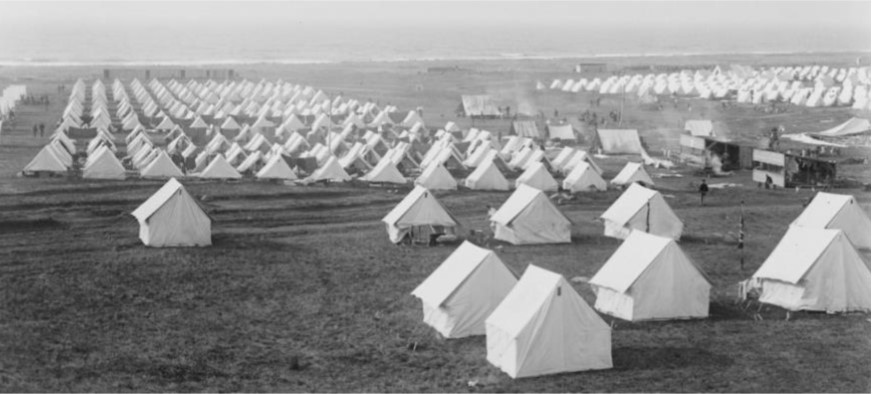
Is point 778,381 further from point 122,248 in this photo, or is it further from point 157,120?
point 157,120

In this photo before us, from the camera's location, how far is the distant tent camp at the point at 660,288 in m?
24.1

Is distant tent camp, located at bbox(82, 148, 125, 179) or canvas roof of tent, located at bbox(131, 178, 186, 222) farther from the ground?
canvas roof of tent, located at bbox(131, 178, 186, 222)

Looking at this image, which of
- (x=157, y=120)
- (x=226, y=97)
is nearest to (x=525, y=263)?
(x=157, y=120)

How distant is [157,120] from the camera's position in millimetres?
70438

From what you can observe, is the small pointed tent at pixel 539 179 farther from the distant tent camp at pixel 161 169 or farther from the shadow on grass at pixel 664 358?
the shadow on grass at pixel 664 358

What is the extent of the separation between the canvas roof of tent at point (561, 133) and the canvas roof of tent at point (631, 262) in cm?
3982

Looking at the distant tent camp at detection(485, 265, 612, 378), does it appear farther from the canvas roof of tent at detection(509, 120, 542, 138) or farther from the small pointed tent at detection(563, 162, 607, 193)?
the canvas roof of tent at detection(509, 120, 542, 138)

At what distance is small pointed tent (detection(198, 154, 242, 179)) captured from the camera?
45.6m

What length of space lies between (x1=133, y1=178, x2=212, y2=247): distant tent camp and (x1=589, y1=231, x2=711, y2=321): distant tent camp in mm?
13572

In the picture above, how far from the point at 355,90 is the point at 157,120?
129ft

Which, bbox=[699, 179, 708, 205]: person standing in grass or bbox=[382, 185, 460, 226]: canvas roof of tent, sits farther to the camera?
bbox=[699, 179, 708, 205]: person standing in grass

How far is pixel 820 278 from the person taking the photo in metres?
24.9

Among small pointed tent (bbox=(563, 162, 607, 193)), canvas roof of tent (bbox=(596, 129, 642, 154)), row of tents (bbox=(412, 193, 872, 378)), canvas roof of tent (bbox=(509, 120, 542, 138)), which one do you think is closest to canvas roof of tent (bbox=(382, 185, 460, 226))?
row of tents (bbox=(412, 193, 872, 378))

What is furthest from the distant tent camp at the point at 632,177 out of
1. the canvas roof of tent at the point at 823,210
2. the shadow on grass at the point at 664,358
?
the shadow on grass at the point at 664,358
